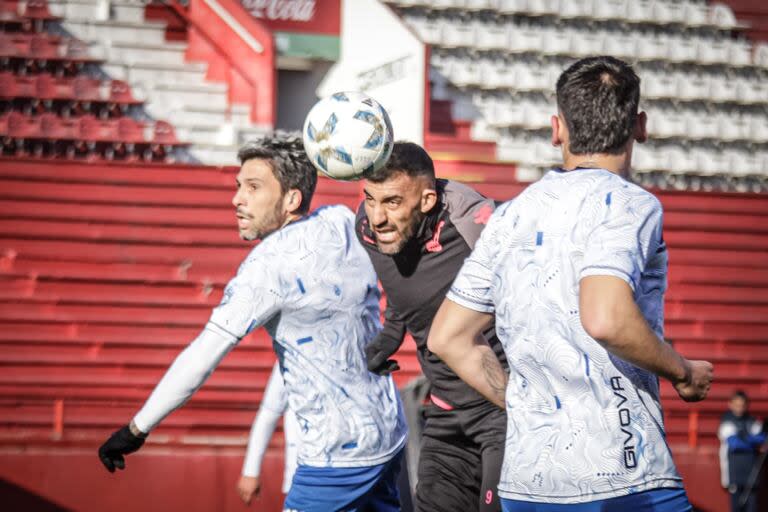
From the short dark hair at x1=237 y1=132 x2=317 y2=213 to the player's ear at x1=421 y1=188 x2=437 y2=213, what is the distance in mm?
418

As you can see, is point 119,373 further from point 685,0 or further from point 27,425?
point 685,0

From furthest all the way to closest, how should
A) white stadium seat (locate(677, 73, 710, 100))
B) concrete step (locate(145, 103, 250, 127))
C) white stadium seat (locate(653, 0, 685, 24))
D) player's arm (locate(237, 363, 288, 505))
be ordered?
1. white stadium seat (locate(653, 0, 685, 24))
2. white stadium seat (locate(677, 73, 710, 100))
3. concrete step (locate(145, 103, 250, 127))
4. player's arm (locate(237, 363, 288, 505))

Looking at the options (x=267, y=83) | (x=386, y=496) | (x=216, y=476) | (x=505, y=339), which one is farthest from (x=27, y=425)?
(x=505, y=339)

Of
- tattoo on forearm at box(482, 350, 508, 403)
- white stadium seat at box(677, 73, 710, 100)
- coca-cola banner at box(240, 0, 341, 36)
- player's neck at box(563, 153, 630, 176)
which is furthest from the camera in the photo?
coca-cola banner at box(240, 0, 341, 36)

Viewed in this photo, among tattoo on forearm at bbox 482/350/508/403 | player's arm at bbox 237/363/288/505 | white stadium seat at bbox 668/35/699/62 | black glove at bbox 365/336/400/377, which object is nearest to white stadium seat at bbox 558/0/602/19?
white stadium seat at bbox 668/35/699/62

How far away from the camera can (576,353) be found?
2.44 m

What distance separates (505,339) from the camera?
261cm

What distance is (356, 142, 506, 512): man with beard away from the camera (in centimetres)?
382

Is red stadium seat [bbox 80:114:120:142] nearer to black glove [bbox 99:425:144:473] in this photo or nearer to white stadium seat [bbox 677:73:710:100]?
white stadium seat [bbox 677:73:710:100]

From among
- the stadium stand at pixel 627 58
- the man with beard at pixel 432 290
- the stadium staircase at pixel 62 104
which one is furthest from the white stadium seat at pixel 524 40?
the man with beard at pixel 432 290

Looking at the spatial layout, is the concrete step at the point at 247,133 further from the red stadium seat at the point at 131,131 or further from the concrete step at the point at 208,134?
the red stadium seat at the point at 131,131

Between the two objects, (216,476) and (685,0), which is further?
(685,0)

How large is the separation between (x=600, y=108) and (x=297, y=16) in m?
11.3

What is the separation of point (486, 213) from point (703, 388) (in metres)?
1.56
